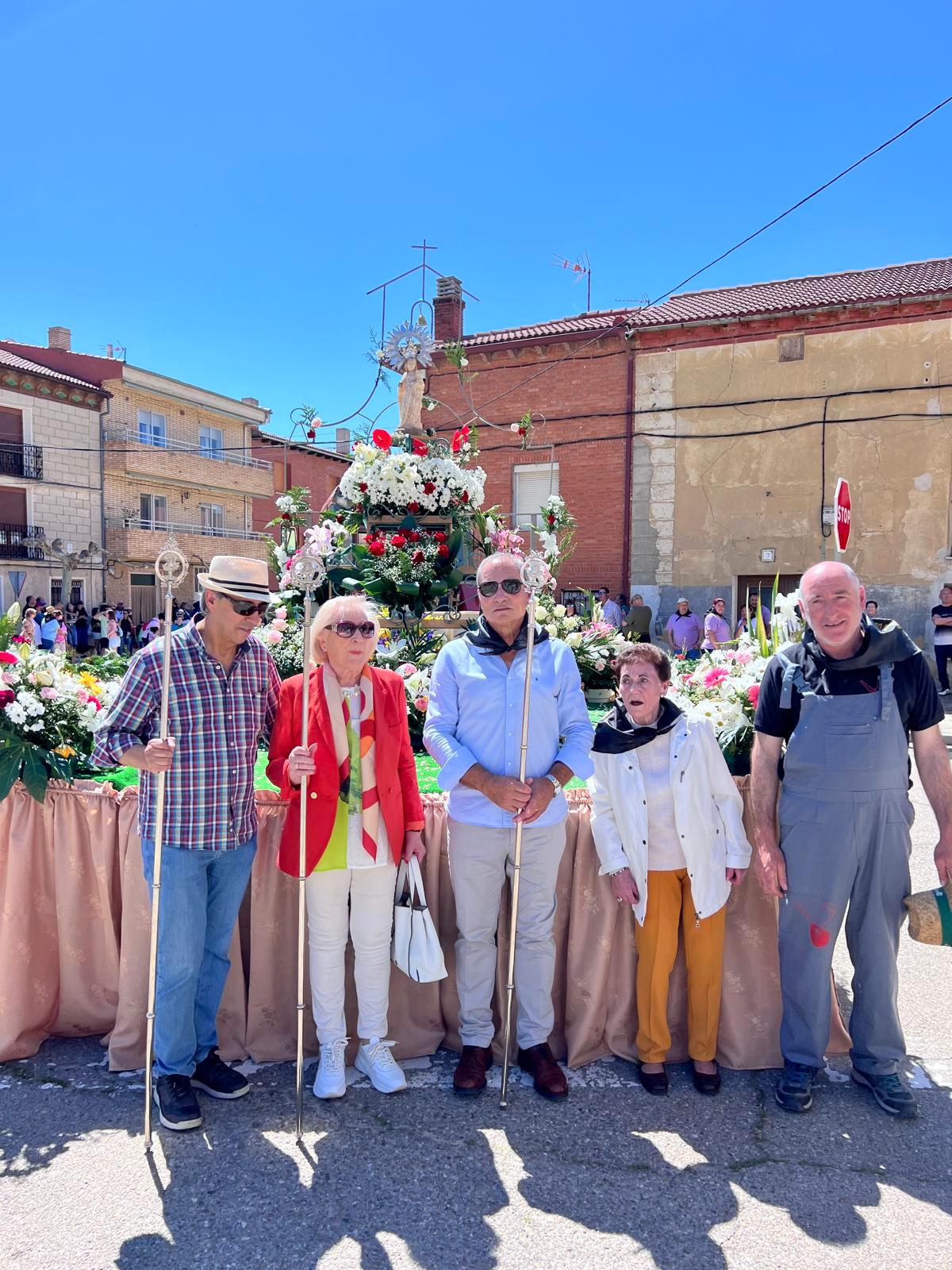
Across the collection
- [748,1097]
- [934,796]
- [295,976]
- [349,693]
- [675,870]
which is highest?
[349,693]

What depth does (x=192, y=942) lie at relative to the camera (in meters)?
2.90

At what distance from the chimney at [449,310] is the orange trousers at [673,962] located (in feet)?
56.1

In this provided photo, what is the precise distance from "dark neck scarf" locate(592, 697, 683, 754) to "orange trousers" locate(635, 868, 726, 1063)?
1.52ft

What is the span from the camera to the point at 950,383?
13977 millimetres

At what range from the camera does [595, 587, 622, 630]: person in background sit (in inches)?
537

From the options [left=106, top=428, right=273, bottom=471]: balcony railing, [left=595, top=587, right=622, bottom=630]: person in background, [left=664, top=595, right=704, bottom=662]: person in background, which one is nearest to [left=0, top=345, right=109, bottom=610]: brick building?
[left=106, top=428, right=273, bottom=471]: balcony railing

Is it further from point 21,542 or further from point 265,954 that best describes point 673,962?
point 21,542

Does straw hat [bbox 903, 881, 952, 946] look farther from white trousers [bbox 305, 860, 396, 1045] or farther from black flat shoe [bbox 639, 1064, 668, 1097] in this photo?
white trousers [bbox 305, 860, 396, 1045]

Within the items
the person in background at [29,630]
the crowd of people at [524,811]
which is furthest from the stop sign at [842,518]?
the person in background at [29,630]

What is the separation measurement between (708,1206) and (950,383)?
14673 millimetres

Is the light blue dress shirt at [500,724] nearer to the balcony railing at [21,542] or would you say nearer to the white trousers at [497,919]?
the white trousers at [497,919]

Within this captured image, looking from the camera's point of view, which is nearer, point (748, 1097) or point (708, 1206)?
point (708, 1206)

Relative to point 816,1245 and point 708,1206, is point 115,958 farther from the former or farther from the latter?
point 816,1245

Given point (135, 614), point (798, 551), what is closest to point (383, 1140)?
point (798, 551)
